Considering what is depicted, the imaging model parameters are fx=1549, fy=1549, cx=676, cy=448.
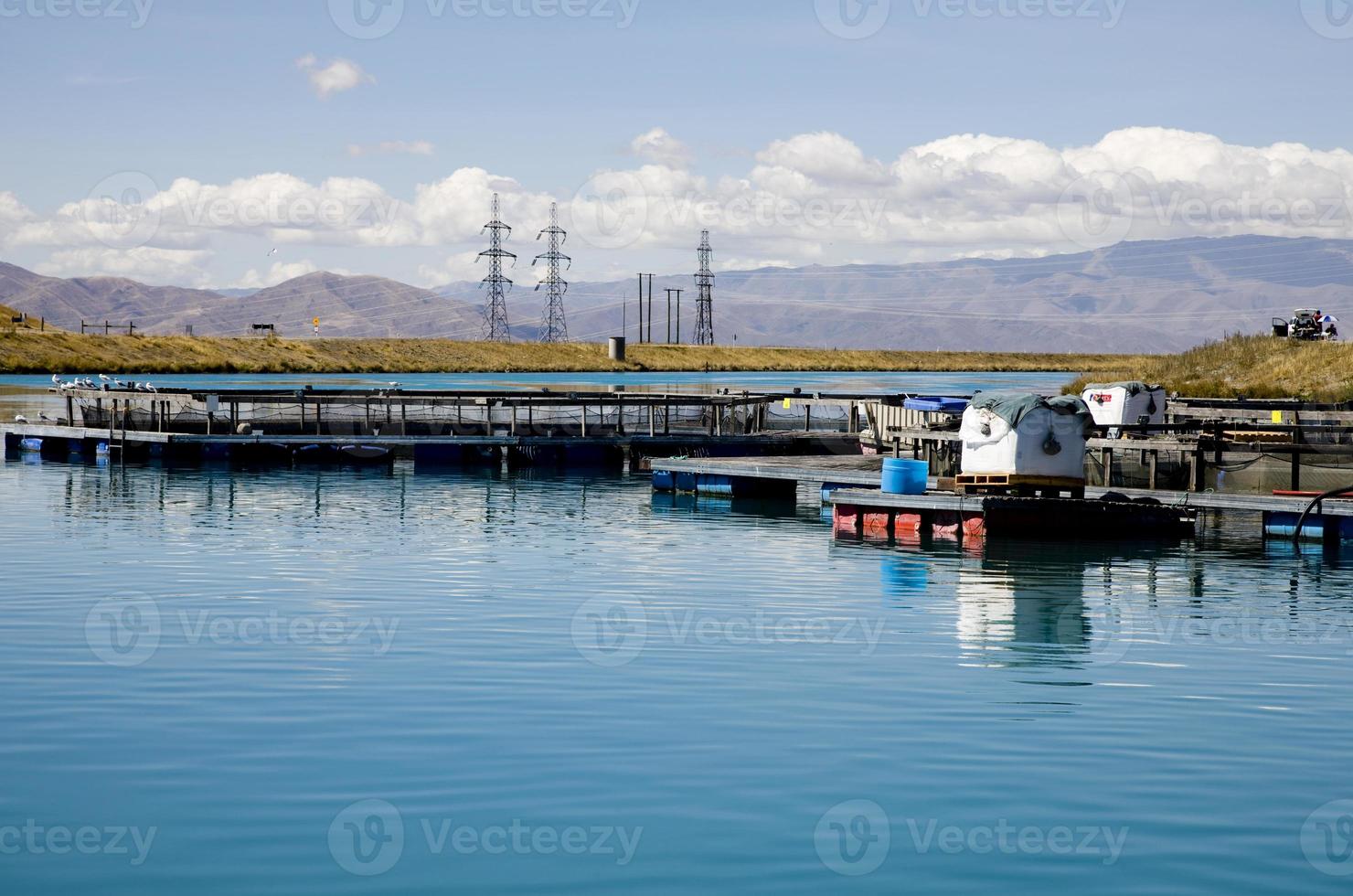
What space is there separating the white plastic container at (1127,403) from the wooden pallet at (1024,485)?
49.8 ft

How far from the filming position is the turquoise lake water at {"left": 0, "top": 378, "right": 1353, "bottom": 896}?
13.1 m

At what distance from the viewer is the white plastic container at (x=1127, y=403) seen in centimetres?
5128

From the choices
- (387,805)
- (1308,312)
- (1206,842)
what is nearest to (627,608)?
(387,805)

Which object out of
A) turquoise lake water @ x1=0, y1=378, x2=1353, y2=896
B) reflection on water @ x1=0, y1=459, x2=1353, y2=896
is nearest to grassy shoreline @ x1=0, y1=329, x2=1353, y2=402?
reflection on water @ x1=0, y1=459, x2=1353, y2=896

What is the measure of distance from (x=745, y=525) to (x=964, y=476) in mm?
6719

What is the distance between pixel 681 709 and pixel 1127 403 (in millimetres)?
36486

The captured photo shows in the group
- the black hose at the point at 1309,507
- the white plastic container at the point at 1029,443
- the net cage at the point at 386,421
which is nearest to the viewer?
the white plastic container at the point at 1029,443

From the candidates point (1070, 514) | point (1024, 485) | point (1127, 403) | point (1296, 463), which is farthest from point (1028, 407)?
point (1127, 403)

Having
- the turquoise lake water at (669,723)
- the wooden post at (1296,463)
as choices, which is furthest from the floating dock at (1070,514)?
the wooden post at (1296,463)

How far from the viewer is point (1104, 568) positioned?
106 ft

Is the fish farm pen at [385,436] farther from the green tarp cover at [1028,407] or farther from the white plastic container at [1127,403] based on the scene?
the green tarp cover at [1028,407]

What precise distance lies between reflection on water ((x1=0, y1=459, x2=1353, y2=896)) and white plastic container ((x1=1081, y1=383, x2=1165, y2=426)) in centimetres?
1671

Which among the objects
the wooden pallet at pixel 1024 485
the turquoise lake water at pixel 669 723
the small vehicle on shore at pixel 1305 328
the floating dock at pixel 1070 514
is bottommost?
the turquoise lake water at pixel 669 723

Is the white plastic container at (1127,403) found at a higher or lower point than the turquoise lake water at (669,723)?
higher
